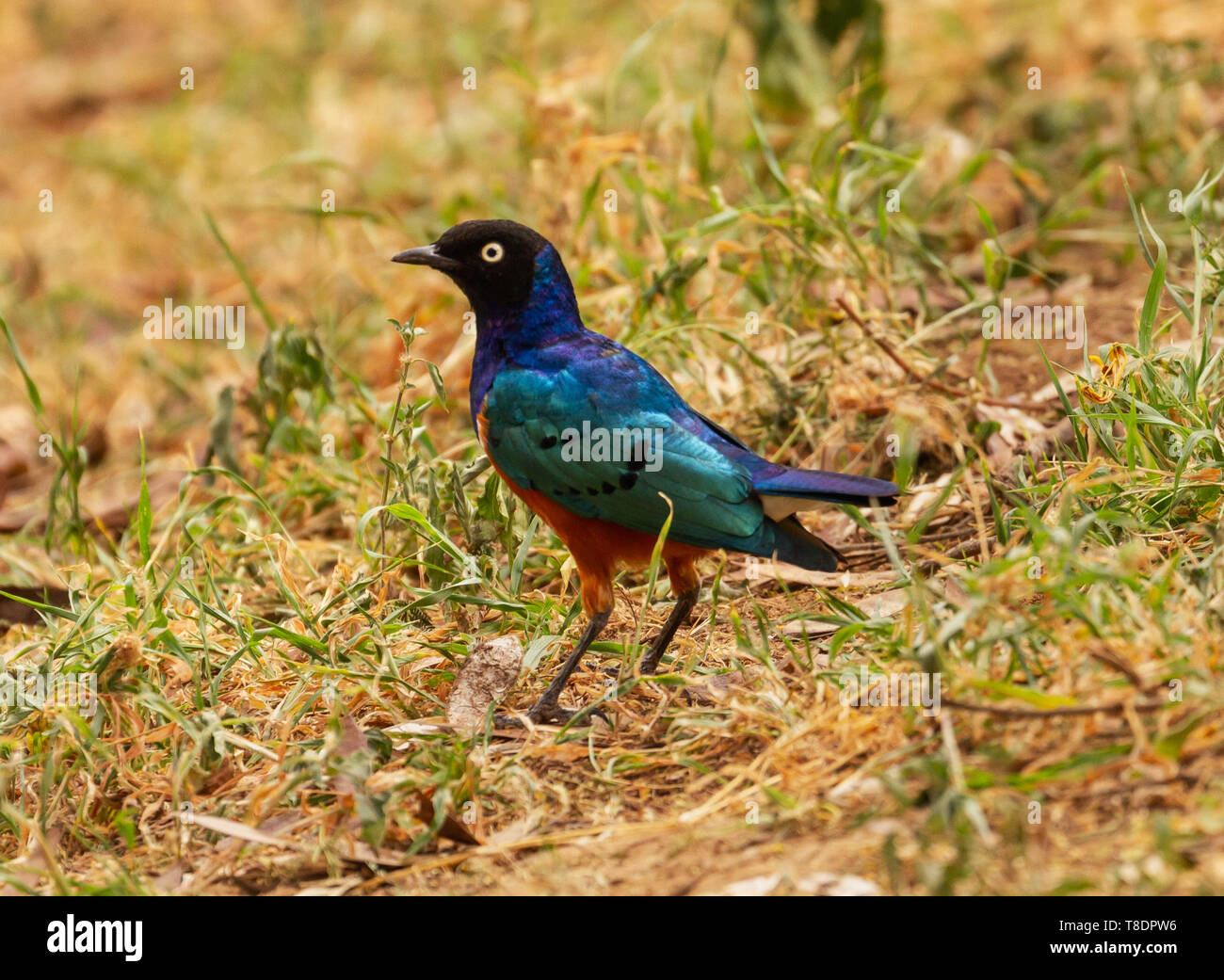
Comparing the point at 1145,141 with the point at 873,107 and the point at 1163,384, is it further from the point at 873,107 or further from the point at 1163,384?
the point at 1163,384

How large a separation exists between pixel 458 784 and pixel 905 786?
923 millimetres

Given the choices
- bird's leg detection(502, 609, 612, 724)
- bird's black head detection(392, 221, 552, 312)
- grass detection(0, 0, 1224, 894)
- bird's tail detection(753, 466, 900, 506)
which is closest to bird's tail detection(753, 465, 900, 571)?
bird's tail detection(753, 466, 900, 506)

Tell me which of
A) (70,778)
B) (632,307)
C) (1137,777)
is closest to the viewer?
(1137,777)

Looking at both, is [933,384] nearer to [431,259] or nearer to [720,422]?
[720,422]

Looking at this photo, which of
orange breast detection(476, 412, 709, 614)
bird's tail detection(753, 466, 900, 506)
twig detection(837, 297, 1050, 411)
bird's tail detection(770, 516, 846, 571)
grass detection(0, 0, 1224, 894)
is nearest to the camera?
grass detection(0, 0, 1224, 894)

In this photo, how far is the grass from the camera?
8.76ft

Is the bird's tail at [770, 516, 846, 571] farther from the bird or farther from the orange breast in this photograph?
the orange breast

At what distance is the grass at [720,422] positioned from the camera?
8.76 ft

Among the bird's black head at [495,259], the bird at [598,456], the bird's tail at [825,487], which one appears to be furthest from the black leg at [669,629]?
the bird's black head at [495,259]

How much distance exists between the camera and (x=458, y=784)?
288 centimetres

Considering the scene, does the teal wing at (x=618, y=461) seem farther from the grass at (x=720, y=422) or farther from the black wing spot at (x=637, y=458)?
the grass at (x=720, y=422)

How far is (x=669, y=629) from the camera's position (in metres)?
3.61

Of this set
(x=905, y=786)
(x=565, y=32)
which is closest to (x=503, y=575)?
(x=905, y=786)

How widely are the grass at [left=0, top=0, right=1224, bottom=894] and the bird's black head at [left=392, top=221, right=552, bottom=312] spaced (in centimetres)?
21
